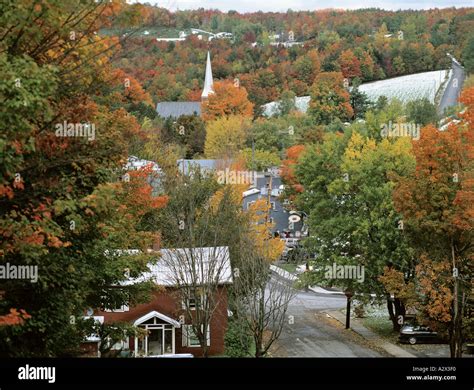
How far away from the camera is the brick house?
2708cm

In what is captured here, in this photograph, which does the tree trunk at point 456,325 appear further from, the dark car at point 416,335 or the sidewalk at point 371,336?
the dark car at point 416,335

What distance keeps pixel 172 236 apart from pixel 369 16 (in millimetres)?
115787

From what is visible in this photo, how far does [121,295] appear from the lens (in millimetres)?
18688

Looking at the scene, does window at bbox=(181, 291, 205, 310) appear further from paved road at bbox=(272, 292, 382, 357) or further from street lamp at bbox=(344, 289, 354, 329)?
street lamp at bbox=(344, 289, 354, 329)

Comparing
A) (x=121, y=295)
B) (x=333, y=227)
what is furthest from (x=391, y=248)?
(x=121, y=295)

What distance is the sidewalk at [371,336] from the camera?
3039 centimetres

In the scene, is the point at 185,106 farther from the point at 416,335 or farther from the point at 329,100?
the point at 416,335

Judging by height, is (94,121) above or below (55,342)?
above
